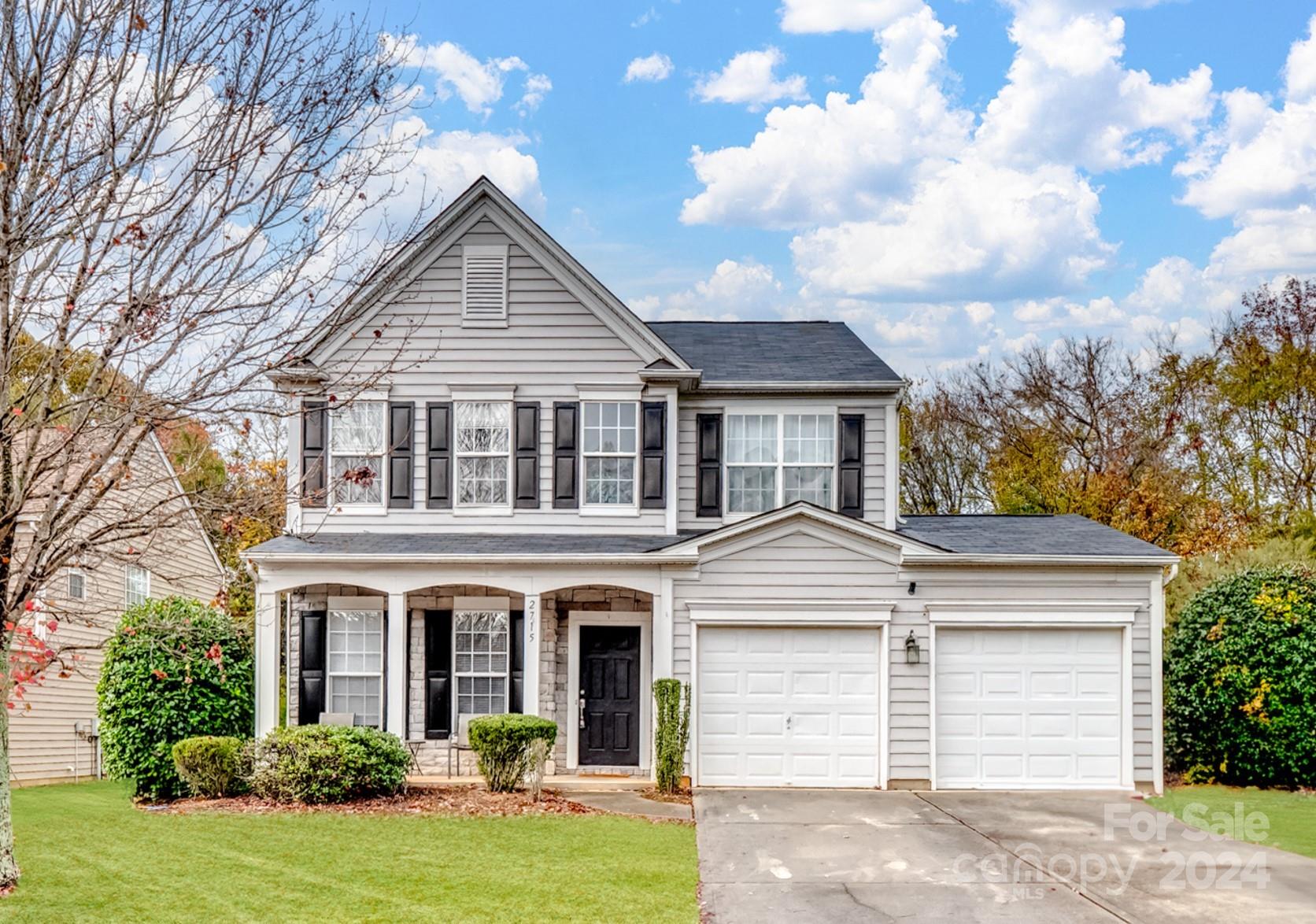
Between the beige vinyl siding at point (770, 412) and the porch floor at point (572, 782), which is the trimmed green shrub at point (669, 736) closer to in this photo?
the porch floor at point (572, 782)

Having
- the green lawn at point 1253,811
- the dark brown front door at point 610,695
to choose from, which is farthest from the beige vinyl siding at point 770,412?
the green lawn at point 1253,811

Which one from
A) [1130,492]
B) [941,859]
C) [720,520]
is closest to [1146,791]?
[941,859]

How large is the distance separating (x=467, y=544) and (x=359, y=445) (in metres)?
2.48

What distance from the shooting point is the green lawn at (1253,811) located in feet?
39.9

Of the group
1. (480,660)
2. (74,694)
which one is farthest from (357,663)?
(74,694)

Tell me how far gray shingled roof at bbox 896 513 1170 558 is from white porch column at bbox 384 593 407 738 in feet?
24.1

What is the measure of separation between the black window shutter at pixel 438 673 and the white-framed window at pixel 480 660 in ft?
0.34

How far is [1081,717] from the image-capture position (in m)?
15.5

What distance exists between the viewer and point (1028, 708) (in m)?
15.5

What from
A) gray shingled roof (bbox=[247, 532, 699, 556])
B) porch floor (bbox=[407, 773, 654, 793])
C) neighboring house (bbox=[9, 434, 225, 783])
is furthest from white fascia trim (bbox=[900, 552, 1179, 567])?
neighboring house (bbox=[9, 434, 225, 783])

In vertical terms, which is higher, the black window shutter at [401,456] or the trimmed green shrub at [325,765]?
the black window shutter at [401,456]

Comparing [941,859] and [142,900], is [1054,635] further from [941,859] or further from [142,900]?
[142,900]

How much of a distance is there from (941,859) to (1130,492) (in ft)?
66.1

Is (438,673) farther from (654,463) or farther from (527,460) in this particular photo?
(654,463)
